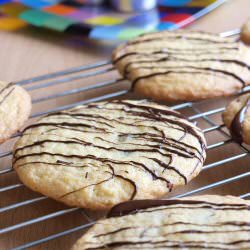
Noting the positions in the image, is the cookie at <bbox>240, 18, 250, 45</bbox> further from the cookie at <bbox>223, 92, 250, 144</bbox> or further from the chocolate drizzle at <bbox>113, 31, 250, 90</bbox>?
the cookie at <bbox>223, 92, 250, 144</bbox>

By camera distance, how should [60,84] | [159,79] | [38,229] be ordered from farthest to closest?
1. [60,84]
2. [159,79]
3. [38,229]

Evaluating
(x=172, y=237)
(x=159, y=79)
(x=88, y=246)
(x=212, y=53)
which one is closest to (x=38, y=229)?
(x=88, y=246)

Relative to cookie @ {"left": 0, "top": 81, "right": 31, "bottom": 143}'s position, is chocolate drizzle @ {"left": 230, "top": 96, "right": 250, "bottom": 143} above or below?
below

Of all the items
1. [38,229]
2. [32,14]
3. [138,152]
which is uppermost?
[32,14]

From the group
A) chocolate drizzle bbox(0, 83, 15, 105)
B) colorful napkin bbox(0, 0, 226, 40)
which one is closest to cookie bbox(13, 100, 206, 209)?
chocolate drizzle bbox(0, 83, 15, 105)

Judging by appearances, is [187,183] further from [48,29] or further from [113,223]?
[48,29]

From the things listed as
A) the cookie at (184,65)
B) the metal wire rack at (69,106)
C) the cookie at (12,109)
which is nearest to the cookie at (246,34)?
the cookie at (184,65)

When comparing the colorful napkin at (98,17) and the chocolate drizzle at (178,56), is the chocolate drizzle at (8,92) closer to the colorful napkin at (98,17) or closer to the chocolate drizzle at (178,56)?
the chocolate drizzle at (178,56)
